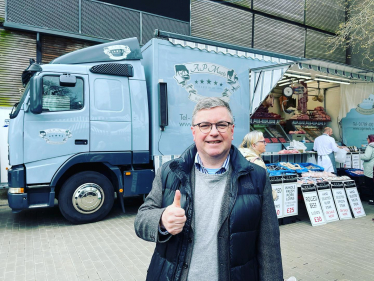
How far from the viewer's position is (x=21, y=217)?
6.04m

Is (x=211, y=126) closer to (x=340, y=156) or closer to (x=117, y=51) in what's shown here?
(x=117, y=51)

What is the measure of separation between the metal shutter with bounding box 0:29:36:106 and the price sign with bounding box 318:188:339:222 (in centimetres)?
939

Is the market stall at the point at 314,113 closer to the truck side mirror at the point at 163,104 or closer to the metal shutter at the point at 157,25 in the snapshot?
the truck side mirror at the point at 163,104

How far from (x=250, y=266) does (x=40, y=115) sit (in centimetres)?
469

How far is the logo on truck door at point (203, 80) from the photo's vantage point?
5.95 m

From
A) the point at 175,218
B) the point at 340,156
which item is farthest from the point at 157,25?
the point at 175,218

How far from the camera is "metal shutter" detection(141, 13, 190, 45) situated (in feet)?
34.9

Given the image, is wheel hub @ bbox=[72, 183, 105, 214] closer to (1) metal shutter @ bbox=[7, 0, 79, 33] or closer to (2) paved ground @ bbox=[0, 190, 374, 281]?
(2) paved ground @ bbox=[0, 190, 374, 281]

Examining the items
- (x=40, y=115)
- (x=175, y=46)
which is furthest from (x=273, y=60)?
(x=40, y=115)

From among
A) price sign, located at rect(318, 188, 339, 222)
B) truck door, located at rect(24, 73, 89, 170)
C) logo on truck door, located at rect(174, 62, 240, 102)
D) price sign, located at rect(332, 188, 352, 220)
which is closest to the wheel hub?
truck door, located at rect(24, 73, 89, 170)

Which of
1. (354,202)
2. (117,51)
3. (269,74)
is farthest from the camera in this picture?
(269,74)

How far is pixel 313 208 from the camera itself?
559cm

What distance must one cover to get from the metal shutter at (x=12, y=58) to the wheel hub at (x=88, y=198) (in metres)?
5.29

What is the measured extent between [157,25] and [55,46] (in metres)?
4.01
